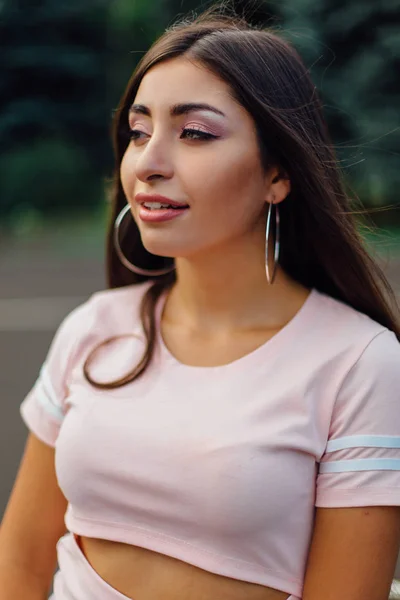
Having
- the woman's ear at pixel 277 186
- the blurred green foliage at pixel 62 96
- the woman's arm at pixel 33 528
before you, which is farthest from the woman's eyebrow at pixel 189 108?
the blurred green foliage at pixel 62 96

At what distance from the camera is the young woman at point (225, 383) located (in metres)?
1.61

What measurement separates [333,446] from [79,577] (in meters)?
0.55

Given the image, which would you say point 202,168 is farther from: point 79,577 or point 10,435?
point 10,435

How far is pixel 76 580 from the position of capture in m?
1.77

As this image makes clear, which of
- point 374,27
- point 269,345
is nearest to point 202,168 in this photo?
point 269,345

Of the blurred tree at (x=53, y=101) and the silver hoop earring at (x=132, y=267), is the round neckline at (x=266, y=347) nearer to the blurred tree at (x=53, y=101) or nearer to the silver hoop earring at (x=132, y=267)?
the silver hoop earring at (x=132, y=267)

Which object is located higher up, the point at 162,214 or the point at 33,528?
the point at 162,214

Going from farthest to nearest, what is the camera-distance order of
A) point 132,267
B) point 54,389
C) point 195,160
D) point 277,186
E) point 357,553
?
point 132,267, point 54,389, point 277,186, point 195,160, point 357,553

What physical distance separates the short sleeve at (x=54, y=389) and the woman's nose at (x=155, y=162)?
1.31 ft

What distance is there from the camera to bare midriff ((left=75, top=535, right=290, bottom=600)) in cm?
163

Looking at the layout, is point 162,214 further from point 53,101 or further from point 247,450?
point 53,101

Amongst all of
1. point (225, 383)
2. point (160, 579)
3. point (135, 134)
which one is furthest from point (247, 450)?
point (135, 134)

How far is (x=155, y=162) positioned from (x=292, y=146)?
0.86 ft

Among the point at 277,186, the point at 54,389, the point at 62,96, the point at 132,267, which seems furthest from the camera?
the point at 62,96
